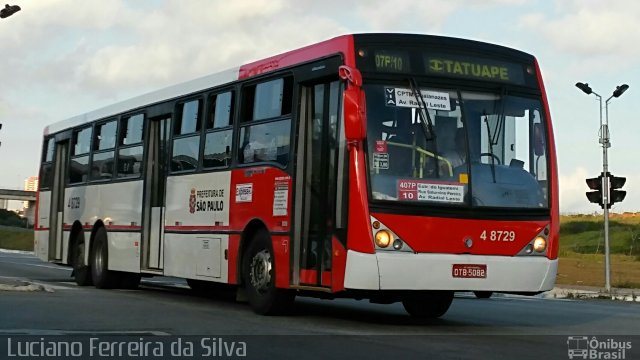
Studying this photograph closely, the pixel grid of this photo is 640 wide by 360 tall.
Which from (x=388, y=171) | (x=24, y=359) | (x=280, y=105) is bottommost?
(x=24, y=359)

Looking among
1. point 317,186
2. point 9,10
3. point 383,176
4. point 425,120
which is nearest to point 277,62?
point 317,186

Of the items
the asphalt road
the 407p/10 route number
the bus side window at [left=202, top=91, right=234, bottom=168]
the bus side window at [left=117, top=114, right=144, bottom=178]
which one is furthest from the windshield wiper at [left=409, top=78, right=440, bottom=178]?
the bus side window at [left=117, top=114, right=144, bottom=178]

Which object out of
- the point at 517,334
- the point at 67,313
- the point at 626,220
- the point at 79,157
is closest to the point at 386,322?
the point at 517,334

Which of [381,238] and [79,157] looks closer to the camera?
[381,238]

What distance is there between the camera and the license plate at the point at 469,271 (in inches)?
464

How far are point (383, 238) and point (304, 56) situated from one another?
291 centimetres

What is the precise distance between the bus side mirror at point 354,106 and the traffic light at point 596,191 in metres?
18.3

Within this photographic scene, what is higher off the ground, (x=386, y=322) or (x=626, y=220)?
(x=626, y=220)

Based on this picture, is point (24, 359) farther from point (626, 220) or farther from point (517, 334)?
point (626, 220)

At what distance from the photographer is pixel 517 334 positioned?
12.0 m

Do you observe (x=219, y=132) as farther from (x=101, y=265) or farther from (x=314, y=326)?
(x=101, y=265)

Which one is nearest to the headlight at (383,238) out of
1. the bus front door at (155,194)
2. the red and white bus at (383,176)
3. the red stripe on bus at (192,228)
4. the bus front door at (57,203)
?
the red and white bus at (383,176)

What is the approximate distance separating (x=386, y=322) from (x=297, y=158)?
2.53m

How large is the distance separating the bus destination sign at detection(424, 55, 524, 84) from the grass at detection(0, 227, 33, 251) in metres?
61.7
